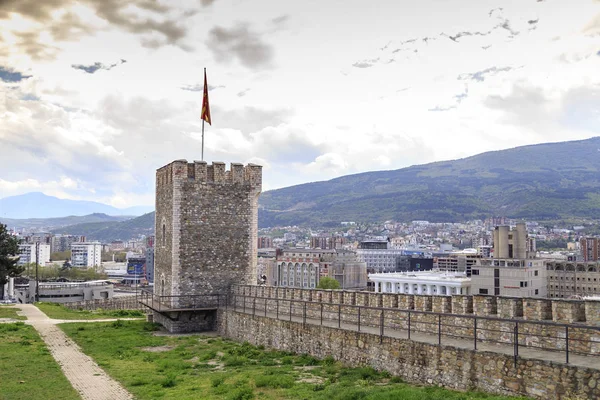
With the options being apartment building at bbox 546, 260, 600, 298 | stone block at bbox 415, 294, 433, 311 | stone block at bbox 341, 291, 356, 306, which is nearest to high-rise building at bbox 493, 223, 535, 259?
apartment building at bbox 546, 260, 600, 298

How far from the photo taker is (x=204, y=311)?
2619cm

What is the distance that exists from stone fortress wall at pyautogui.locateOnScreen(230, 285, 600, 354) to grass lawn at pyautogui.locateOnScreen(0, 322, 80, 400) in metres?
8.53

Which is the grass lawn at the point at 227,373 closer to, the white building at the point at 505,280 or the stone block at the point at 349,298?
the stone block at the point at 349,298

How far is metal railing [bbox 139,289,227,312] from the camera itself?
25.7 meters

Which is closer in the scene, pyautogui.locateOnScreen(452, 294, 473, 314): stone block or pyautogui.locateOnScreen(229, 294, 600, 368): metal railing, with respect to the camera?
pyautogui.locateOnScreen(229, 294, 600, 368): metal railing

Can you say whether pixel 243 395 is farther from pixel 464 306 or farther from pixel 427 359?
pixel 464 306

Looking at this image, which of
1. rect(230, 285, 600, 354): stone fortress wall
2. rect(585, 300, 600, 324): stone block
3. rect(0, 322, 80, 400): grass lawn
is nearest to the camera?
rect(230, 285, 600, 354): stone fortress wall

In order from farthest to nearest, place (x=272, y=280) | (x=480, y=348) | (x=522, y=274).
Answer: (x=272, y=280) → (x=522, y=274) → (x=480, y=348)

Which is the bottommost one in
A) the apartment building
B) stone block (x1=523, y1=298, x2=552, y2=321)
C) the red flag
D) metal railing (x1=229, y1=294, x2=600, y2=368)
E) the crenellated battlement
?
the apartment building

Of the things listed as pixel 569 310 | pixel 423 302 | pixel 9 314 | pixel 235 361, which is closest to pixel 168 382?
Result: pixel 235 361

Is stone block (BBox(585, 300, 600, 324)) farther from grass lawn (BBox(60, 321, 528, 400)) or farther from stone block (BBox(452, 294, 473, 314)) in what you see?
stone block (BBox(452, 294, 473, 314))

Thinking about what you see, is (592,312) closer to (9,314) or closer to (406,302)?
(406,302)

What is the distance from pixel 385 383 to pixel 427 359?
48.9 inches

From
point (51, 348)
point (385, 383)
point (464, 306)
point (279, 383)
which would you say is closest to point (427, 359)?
point (385, 383)
